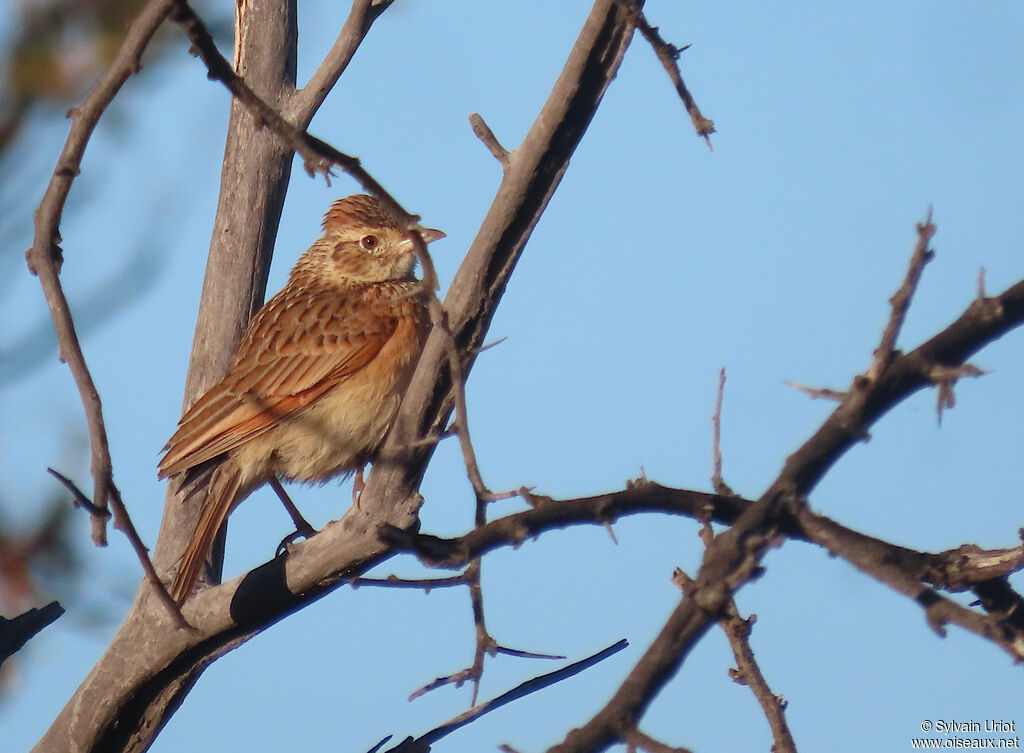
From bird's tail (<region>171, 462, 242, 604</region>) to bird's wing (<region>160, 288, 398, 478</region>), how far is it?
0.20 metres

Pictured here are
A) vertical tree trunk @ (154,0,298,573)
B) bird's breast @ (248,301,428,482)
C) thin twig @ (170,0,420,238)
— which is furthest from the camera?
vertical tree trunk @ (154,0,298,573)

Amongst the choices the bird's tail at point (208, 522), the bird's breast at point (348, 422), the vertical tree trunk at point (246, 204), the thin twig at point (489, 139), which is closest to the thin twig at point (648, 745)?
the thin twig at point (489, 139)

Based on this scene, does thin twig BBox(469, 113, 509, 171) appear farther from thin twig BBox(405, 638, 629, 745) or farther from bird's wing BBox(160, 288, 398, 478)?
bird's wing BBox(160, 288, 398, 478)

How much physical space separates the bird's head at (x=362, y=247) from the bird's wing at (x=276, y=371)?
0.65 meters

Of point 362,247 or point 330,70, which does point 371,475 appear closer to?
point 330,70

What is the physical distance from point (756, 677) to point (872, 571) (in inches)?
43.2

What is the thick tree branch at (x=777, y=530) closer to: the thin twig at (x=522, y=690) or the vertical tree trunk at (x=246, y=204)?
the thin twig at (x=522, y=690)

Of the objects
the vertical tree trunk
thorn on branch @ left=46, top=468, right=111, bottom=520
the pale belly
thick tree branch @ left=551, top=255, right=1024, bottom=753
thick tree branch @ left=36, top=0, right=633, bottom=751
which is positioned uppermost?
the vertical tree trunk

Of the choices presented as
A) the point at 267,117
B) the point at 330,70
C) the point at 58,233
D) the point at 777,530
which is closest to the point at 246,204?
the point at 330,70

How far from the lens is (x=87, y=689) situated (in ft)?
17.2

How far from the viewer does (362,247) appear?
295 inches

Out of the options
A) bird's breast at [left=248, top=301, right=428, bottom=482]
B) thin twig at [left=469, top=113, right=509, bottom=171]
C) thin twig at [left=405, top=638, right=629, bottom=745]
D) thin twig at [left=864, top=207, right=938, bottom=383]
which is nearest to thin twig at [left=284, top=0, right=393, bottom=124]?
bird's breast at [left=248, top=301, right=428, bottom=482]

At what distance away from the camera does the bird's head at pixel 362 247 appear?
7395 mm

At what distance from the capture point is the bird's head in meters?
7.39
